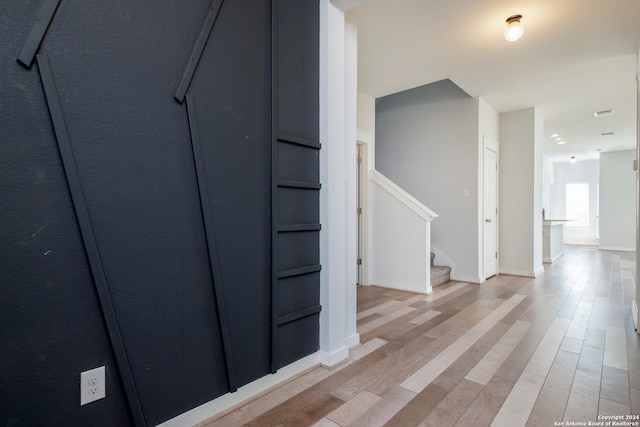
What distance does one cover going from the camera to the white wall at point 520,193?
4855 millimetres

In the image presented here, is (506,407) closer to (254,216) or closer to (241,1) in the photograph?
(254,216)

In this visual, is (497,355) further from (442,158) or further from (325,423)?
(442,158)

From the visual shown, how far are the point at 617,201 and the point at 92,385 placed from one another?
11210mm

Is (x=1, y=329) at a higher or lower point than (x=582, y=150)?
lower

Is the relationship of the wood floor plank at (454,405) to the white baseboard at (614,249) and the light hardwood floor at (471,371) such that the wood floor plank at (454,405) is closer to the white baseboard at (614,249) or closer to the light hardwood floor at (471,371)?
the light hardwood floor at (471,371)

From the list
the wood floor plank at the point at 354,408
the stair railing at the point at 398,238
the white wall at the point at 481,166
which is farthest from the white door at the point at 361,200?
the wood floor plank at the point at 354,408

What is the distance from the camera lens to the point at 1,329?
3.27 feet

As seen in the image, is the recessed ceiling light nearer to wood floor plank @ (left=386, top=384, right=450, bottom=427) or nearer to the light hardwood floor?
the light hardwood floor

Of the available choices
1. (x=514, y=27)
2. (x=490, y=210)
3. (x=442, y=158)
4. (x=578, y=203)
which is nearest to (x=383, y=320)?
(x=514, y=27)

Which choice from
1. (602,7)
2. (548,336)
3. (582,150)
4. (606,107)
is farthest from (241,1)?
(582,150)

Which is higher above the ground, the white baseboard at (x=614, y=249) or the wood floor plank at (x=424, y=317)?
the wood floor plank at (x=424, y=317)

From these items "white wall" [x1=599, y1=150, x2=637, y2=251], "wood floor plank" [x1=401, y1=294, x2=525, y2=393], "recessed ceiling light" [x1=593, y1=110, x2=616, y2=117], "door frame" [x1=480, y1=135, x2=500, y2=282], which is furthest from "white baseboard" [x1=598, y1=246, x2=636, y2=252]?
"wood floor plank" [x1=401, y1=294, x2=525, y2=393]

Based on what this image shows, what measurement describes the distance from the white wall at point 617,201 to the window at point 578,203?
1.85 meters

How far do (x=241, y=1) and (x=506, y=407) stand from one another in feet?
7.94
